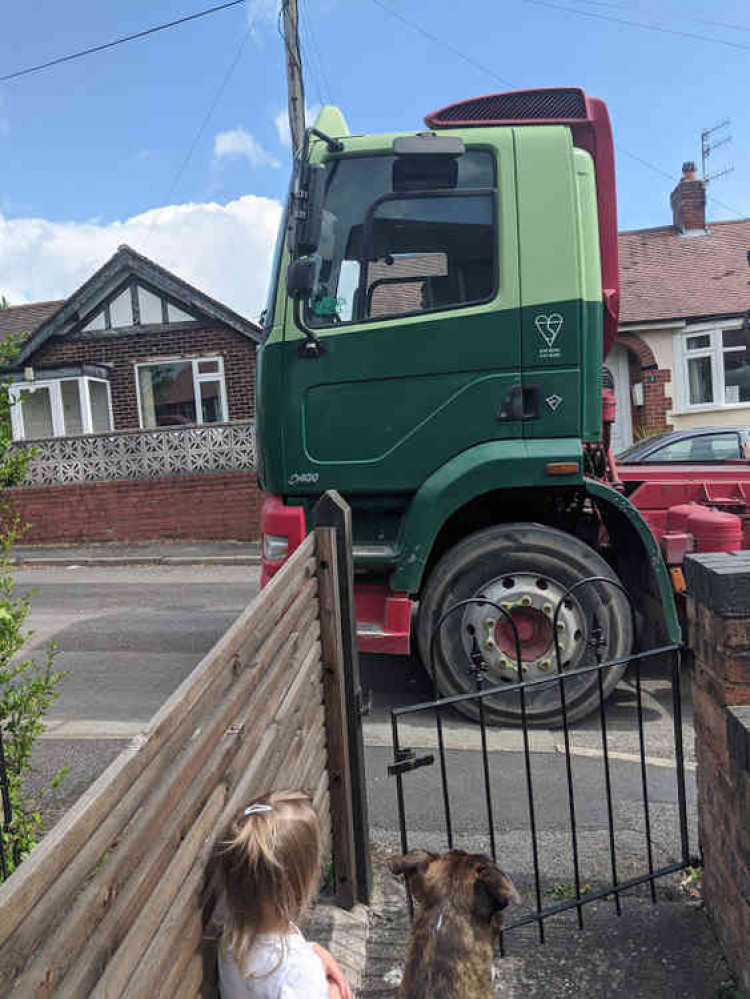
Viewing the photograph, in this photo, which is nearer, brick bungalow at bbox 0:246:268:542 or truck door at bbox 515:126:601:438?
truck door at bbox 515:126:601:438

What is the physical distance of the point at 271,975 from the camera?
161cm

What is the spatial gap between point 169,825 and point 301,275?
3.42 m

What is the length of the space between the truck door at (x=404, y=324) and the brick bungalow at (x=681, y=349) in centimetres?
1359

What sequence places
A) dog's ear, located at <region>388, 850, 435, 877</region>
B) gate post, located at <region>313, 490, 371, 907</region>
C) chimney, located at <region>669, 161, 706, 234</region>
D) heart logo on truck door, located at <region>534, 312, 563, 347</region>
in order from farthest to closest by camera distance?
1. chimney, located at <region>669, 161, 706, 234</region>
2. heart logo on truck door, located at <region>534, 312, 563, 347</region>
3. gate post, located at <region>313, 490, 371, 907</region>
4. dog's ear, located at <region>388, 850, 435, 877</region>

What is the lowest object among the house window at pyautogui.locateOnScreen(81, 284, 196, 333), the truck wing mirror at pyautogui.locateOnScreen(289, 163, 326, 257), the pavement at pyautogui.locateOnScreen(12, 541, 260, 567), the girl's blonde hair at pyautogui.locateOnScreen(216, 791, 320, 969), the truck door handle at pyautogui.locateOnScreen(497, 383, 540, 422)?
the pavement at pyautogui.locateOnScreen(12, 541, 260, 567)

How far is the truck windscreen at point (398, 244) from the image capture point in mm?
4586

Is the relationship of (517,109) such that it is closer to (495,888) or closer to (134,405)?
(495,888)

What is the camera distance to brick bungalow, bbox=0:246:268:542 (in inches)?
582

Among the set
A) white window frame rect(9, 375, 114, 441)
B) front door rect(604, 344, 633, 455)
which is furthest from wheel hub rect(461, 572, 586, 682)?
white window frame rect(9, 375, 114, 441)

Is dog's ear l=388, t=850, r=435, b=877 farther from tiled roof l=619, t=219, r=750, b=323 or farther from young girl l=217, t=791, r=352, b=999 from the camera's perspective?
tiled roof l=619, t=219, r=750, b=323

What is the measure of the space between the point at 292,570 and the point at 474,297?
2.74 metres

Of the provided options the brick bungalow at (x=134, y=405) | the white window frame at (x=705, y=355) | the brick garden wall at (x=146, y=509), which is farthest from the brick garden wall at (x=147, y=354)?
the white window frame at (x=705, y=355)

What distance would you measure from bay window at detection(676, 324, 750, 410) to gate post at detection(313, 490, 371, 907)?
17000 millimetres

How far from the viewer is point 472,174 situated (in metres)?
4.58
